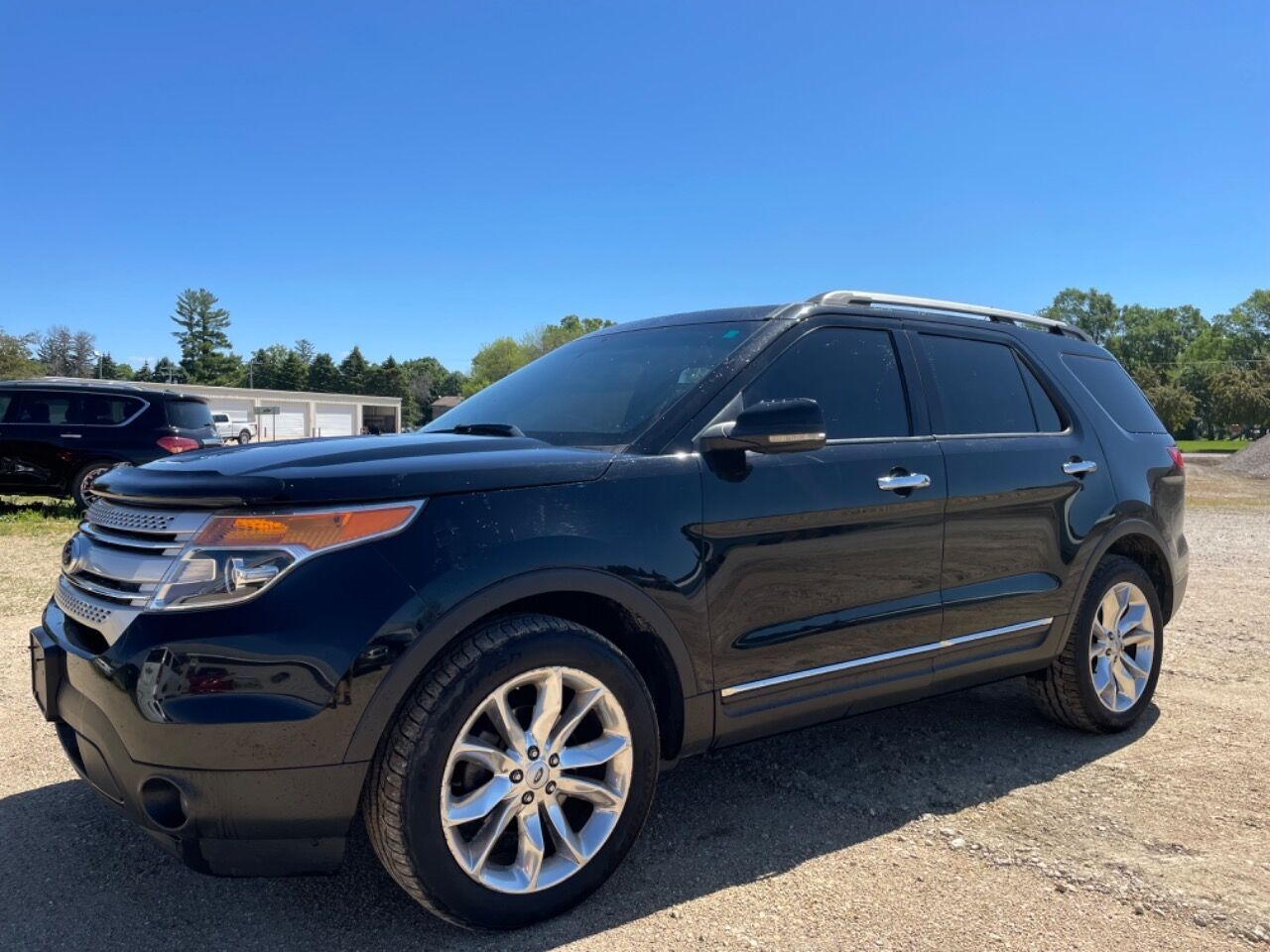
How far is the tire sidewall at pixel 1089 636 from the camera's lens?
4133 millimetres

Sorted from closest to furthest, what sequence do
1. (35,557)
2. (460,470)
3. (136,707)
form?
(136,707)
(460,470)
(35,557)

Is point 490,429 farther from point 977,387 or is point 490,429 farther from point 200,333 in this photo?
point 200,333

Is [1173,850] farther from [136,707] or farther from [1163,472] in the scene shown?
[136,707]

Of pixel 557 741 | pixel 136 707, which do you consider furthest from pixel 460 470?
pixel 136 707

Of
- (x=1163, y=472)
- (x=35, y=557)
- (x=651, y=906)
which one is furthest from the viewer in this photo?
(x=35, y=557)

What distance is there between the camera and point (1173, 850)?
10.2 ft

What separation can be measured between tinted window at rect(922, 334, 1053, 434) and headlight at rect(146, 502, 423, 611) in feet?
7.93

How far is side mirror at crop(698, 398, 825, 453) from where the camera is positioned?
9.37 ft

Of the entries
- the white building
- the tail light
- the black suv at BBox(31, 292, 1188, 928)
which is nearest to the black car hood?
the black suv at BBox(31, 292, 1188, 928)

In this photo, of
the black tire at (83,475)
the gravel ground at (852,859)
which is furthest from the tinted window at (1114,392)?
the black tire at (83,475)

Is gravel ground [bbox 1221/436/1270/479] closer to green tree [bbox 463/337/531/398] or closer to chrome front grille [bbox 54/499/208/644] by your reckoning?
chrome front grille [bbox 54/499/208/644]

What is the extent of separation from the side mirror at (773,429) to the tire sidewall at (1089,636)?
202 cm

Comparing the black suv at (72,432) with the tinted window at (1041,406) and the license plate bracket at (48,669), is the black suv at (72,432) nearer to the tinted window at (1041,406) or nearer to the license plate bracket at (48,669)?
the license plate bracket at (48,669)

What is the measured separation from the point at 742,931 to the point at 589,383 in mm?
1999
